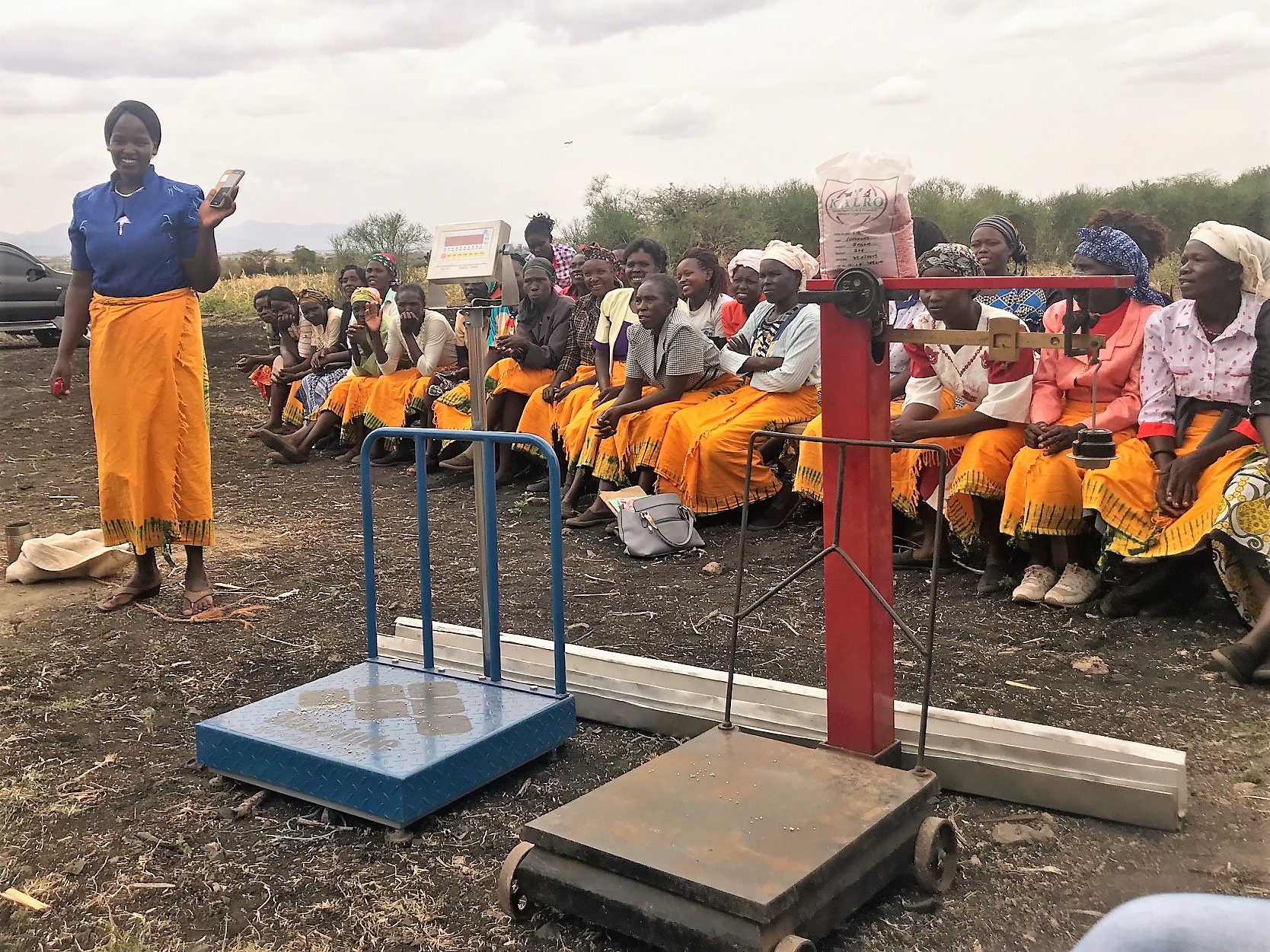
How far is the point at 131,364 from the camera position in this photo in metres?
4.93

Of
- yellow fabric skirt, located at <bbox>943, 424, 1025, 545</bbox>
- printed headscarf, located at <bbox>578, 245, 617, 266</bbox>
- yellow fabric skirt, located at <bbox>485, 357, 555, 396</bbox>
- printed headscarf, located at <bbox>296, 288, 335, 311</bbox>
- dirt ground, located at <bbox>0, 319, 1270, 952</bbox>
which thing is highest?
printed headscarf, located at <bbox>578, 245, 617, 266</bbox>

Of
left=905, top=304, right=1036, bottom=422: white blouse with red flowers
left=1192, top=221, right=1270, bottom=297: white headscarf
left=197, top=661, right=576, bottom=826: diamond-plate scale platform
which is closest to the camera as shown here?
left=197, top=661, right=576, bottom=826: diamond-plate scale platform

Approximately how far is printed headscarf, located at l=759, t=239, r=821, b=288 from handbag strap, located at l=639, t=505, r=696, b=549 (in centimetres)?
147

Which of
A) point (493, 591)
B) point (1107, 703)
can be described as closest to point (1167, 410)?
point (1107, 703)

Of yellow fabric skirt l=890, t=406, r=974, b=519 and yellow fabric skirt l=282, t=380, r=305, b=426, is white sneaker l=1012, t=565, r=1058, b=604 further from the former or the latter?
yellow fabric skirt l=282, t=380, r=305, b=426

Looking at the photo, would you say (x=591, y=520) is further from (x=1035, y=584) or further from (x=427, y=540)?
(x=427, y=540)

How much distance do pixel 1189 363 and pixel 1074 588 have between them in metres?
1.01

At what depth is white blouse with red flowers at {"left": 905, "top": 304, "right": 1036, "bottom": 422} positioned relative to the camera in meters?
4.87

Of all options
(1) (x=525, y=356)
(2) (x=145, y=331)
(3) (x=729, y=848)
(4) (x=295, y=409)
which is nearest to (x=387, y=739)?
(3) (x=729, y=848)

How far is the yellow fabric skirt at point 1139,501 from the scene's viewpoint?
165 inches

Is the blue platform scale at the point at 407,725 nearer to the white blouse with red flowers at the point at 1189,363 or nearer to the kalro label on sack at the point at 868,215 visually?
the kalro label on sack at the point at 868,215

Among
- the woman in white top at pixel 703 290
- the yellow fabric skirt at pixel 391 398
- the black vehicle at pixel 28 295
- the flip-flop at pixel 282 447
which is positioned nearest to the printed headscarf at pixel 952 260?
the woman in white top at pixel 703 290

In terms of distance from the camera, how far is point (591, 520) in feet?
21.8

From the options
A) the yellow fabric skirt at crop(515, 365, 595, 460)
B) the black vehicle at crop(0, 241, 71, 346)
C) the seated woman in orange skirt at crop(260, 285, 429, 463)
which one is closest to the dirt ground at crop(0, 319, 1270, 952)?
the yellow fabric skirt at crop(515, 365, 595, 460)
